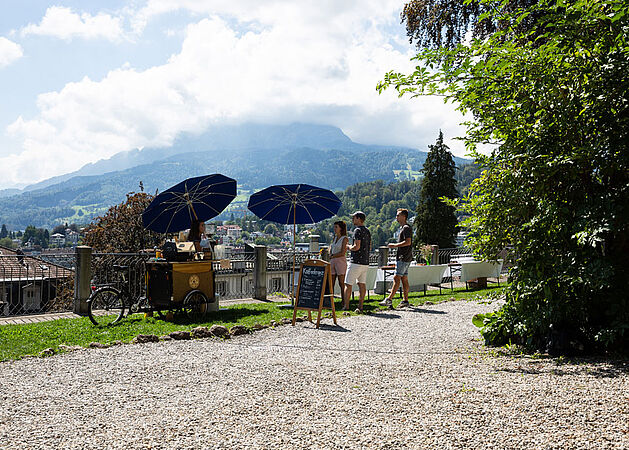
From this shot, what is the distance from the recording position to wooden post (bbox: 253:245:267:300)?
12.2 meters

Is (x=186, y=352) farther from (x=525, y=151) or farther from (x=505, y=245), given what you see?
(x=525, y=151)

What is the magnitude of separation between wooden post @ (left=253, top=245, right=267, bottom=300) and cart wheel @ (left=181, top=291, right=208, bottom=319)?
3.06 metres

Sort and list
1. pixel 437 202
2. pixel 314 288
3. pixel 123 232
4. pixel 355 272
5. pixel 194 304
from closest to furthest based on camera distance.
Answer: pixel 314 288 < pixel 194 304 < pixel 355 272 < pixel 123 232 < pixel 437 202

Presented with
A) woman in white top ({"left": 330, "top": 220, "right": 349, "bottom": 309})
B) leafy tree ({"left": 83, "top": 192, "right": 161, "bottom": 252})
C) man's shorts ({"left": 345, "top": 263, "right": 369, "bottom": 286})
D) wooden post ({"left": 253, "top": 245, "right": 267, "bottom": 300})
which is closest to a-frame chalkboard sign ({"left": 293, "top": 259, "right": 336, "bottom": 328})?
woman in white top ({"left": 330, "top": 220, "right": 349, "bottom": 309})

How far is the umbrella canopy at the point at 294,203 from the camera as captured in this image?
36.3 ft

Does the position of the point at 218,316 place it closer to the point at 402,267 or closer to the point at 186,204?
the point at 186,204

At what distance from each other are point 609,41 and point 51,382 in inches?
262

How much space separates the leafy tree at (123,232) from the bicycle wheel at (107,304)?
11.0 meters

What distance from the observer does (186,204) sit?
10.3 meters

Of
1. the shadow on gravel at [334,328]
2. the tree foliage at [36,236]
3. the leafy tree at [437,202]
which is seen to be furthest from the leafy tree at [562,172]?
the tree foliage at [36,236]

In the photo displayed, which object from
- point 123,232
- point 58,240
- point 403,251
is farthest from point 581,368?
point 58,240

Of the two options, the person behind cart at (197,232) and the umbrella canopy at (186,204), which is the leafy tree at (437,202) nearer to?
the umbrella canopy at (186,204)

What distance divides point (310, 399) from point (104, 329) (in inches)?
191

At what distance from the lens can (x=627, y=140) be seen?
509 cm
